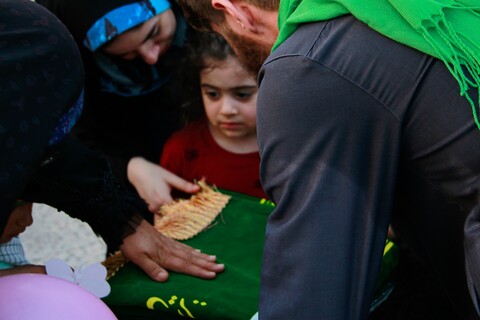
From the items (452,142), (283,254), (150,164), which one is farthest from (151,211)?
(452,142)

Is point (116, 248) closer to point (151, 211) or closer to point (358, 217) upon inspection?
point (151, 211)

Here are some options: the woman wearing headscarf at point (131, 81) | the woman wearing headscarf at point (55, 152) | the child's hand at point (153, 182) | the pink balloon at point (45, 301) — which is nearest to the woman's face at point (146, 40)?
the woman wearing headscarf at point (131, 81)

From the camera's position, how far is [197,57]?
2316 mm

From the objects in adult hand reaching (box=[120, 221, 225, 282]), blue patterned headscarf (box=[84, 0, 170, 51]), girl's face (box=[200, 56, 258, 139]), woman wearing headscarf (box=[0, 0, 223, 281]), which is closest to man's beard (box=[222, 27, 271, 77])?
woman wearing headscarf (box=[0, 0, 223, 281])

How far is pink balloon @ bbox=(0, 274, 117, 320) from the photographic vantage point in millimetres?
1202

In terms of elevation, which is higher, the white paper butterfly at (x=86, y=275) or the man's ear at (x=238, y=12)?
the man's ear at (x=238, y=12)

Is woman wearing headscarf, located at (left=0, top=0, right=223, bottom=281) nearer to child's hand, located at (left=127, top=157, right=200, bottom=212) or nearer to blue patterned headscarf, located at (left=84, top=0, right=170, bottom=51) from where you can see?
child's hand, located at (left=127, top=157, right=200, bottom=212)

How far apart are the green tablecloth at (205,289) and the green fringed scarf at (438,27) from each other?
67cm

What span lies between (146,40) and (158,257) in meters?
0.75

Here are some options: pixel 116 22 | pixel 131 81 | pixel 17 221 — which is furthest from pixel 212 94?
pixel 17 221

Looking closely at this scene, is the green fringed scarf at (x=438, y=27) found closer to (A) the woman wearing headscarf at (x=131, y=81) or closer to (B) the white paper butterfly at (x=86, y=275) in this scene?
(B) the white paper butterfly at (x=86, y=275)

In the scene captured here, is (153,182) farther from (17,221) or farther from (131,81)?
(17,221)

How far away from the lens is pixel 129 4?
6.72 feet

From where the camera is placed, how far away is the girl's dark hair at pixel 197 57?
231 centimetres
